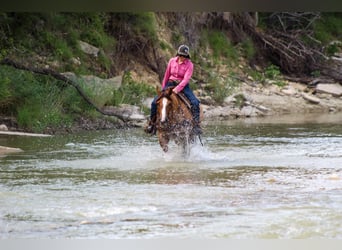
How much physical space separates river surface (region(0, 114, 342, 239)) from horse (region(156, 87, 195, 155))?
248mm

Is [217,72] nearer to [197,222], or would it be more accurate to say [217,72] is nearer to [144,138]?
[144,138]

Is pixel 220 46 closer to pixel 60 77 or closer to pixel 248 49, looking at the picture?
pixel 248 49

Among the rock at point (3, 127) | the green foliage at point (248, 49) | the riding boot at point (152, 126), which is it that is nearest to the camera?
the riding boot at point (152, 126)

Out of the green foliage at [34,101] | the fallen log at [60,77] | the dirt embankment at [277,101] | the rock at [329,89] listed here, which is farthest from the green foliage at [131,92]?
the rock at [329,89]

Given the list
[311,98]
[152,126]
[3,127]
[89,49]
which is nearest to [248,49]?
[311,98]

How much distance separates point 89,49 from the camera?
21031 millimetres

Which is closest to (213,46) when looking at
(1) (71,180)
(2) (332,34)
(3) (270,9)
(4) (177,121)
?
(2) (332,34)

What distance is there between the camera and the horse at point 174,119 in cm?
1186

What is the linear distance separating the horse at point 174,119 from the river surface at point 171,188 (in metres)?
0.25

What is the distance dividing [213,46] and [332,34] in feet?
27.5

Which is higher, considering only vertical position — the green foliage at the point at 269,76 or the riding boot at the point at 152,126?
the green foliage at the point at 269,76

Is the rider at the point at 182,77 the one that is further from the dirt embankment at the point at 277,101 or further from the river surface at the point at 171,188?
the dirt embankment at the point at 277,101

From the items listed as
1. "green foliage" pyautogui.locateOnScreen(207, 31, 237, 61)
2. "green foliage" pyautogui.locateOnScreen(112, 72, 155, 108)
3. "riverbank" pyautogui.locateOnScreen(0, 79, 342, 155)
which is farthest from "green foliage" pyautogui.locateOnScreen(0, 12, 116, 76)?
"green foliage" pyautogui.locateOnScreen(207, 31, 237, 61)

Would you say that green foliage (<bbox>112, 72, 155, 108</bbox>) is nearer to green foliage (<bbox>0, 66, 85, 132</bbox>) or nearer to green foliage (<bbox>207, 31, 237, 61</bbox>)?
green foliage (<bbox>0, 66, 85, 132</bbox>)
